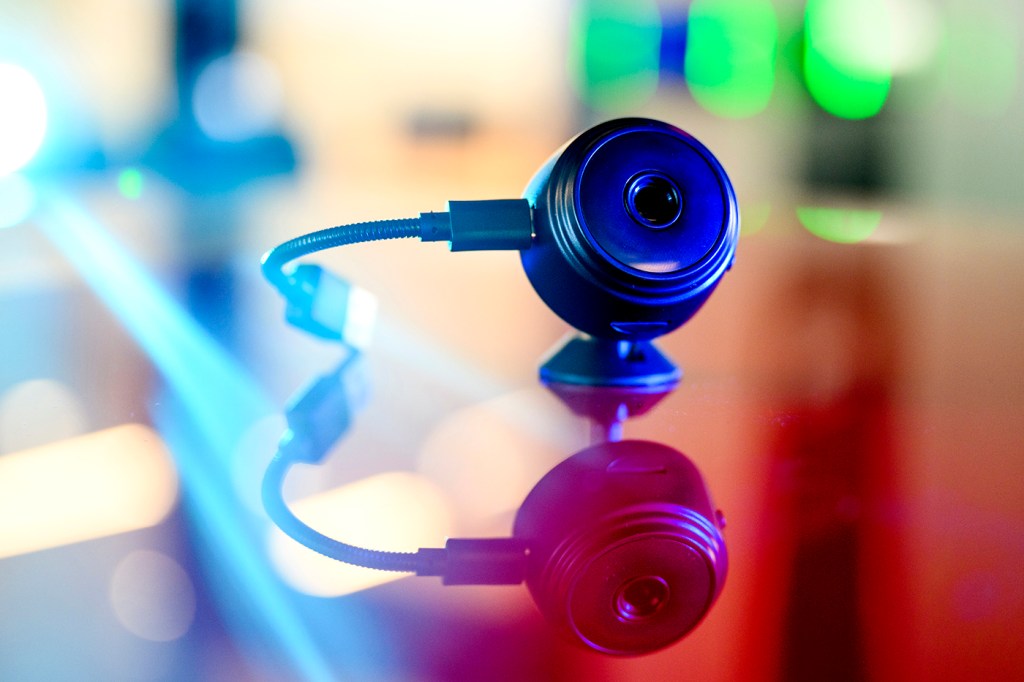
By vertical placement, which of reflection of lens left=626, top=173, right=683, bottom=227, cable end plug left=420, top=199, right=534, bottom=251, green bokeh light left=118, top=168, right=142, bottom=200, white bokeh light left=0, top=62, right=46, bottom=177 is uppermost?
reflection of lens left=626, top=173, right=683, bottom=227

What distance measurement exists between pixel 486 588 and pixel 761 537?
120 millimetres

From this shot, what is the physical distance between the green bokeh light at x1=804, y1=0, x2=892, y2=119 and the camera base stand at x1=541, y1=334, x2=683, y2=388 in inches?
120

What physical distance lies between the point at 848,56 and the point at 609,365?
10.8 ft

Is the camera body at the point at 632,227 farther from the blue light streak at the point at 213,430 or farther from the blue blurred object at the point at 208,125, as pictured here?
the blue blurred object at the point at 208,125

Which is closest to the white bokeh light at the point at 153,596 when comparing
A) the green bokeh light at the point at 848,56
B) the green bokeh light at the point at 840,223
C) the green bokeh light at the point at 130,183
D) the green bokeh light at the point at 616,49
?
the green bokeh light at the point at 840,223

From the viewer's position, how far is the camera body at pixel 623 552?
289 mm

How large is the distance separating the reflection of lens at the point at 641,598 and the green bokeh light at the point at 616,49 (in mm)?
3789

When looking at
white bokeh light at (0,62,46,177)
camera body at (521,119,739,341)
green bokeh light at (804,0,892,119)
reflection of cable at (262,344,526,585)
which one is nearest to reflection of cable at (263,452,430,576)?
reflection of cable at (262,344,526,585)

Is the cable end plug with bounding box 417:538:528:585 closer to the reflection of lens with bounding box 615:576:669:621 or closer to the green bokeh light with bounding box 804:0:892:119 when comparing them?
the reflection of lens with bounding box 615:576:669:621

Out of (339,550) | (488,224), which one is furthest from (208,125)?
(339,550)

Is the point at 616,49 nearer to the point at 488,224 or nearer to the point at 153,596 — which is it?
the point at 488,224

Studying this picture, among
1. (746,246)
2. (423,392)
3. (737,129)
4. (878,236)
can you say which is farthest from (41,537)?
(737,129)

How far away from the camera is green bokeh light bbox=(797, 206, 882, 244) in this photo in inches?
60.1

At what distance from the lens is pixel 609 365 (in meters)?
0.60
